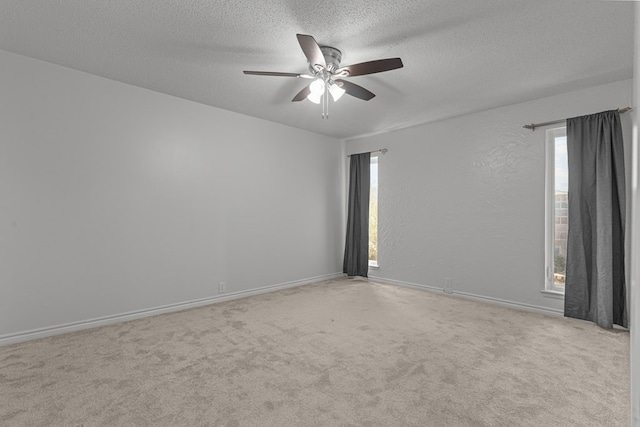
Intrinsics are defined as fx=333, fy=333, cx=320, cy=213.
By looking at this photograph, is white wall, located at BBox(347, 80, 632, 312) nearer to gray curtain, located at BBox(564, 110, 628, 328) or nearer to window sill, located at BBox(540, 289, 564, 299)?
window sill, located at BBox(540, 289, 564, 299)

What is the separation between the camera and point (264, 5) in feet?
6.91

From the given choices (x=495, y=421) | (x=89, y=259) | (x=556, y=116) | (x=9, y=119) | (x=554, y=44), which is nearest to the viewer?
(x=495, y=421)

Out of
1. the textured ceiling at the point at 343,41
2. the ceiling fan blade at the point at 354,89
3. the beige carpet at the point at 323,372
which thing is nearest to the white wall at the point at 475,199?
the textured ceiling at the point at 343,41

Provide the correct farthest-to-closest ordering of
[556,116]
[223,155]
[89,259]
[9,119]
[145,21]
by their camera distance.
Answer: [223,155] < [556,116] < [89,259] < [9,119] < [145,21]

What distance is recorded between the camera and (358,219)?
17.4ft

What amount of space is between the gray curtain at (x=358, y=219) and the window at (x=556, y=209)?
7.72 ft

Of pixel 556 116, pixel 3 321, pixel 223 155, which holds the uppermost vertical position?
pixel 556 116

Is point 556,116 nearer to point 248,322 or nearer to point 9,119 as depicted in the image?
point 248,322

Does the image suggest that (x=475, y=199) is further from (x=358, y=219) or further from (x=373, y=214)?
(x=358, y=219)

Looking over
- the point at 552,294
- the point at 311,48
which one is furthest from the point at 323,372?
the point at 552,294

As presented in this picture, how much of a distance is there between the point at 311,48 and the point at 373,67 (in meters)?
0.50

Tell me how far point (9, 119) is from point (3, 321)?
1633 millimetres

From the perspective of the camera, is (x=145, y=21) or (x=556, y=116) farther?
(x=556, y=116)

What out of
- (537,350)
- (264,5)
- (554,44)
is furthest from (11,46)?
(537,350)
